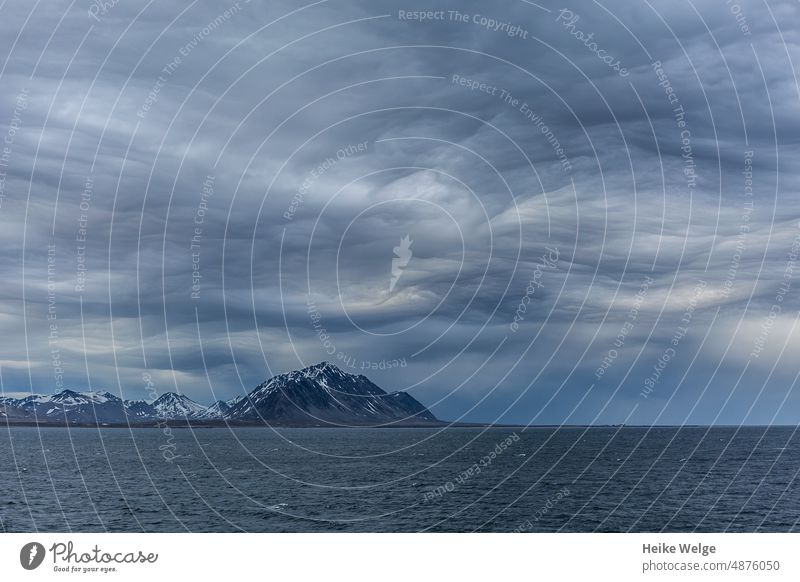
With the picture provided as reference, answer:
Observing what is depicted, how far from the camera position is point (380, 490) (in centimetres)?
14525
